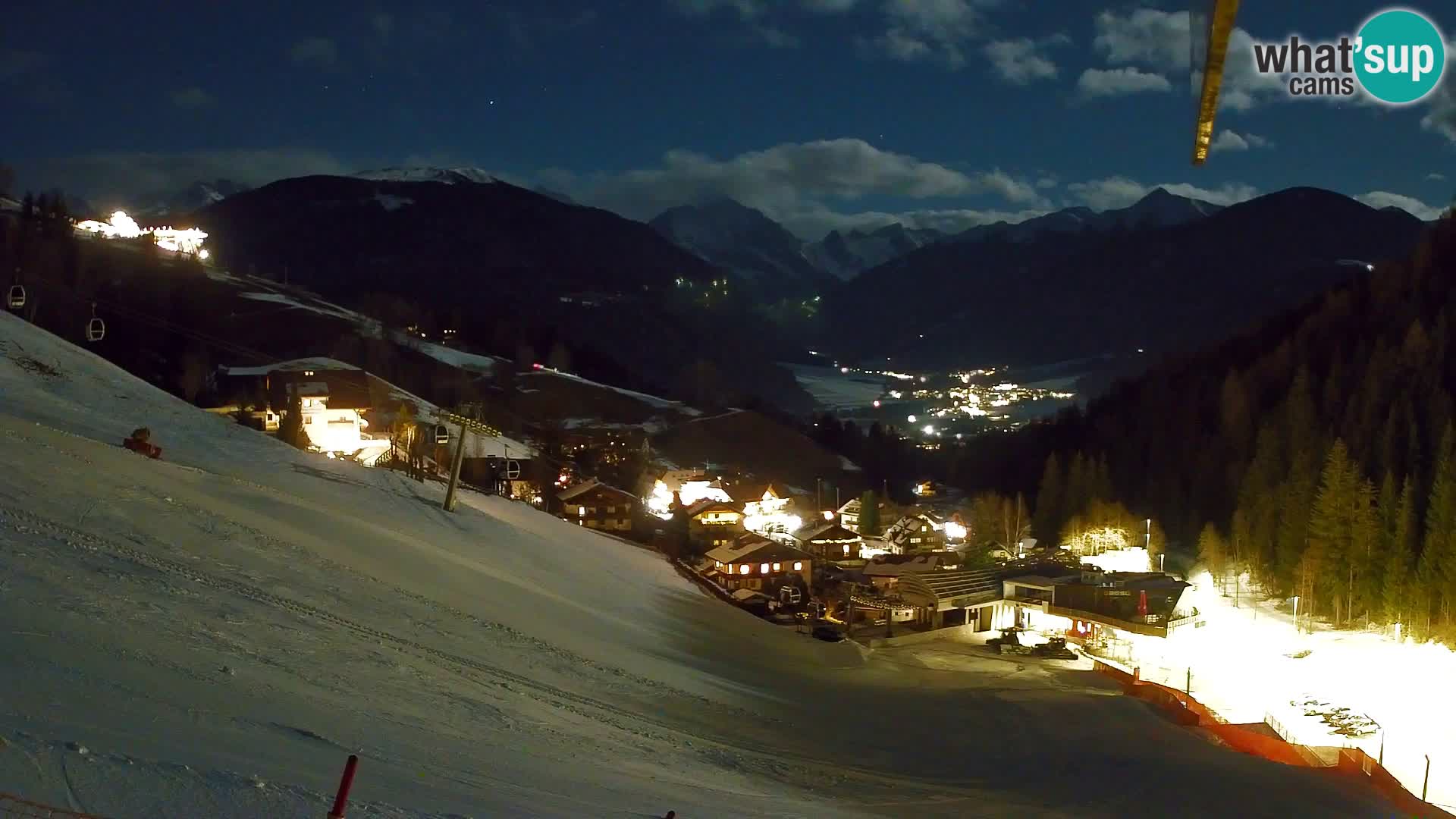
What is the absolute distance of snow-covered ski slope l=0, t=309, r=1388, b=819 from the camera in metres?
7.45

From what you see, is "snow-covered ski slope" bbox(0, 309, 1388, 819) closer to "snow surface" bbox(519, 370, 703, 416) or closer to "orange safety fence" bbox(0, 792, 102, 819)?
"orange safety fence" bbox(0, 792, 102, 819)

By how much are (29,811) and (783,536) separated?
191 feet

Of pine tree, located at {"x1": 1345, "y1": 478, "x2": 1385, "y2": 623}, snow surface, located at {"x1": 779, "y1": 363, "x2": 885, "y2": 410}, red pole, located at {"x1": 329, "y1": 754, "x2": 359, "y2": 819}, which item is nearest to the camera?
red pole, located at {"x1": 329, "y1": 754, "x2": 359, "y2": 819}

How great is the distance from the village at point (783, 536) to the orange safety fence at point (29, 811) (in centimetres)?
2261

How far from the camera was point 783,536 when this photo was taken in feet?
206

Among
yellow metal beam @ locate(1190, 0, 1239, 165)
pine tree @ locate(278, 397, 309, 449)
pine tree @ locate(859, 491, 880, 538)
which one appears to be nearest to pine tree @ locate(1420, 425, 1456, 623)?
yellow metal beam @ locate(1190, 0, 1239, 165)

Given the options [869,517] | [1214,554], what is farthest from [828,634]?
[869,517]

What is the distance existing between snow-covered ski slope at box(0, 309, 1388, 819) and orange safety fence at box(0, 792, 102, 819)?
0.72ft

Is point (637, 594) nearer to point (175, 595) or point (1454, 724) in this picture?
point (175, 595)

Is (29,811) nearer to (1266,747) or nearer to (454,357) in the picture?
(1266,747)

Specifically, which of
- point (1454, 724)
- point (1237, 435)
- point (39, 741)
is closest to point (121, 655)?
point (39, 741)

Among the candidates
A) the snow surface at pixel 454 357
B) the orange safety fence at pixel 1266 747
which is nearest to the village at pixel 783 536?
the orange safety fence at pixel 1266 747

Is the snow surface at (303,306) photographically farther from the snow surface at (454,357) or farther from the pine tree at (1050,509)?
the pine tree at (1050,509)

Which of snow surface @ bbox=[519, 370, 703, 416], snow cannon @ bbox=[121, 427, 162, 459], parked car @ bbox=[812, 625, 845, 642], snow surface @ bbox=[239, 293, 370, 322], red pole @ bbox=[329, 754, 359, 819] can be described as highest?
snow surface @ bbox=[239, 293, 370, 322]
